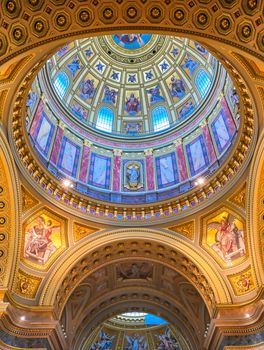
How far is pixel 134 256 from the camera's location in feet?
70.0

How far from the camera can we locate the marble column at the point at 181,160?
73.0 feet

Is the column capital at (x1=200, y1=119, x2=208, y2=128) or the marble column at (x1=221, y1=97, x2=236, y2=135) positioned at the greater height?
the column capital at (x1=200, y1=119, x2=208, y2=128)

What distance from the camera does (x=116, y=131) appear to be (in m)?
25.8

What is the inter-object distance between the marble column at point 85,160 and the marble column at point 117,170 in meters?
1.80

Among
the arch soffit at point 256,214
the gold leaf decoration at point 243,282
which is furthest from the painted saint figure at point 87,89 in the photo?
the gold leaf decoration at point 243,282

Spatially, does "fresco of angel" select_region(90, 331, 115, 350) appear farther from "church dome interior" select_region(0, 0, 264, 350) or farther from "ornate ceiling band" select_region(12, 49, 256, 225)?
"ornate ceiling band" select_region(12, 49, 256, 225)

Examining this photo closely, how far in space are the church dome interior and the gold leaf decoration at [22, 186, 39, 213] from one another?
0.06 m

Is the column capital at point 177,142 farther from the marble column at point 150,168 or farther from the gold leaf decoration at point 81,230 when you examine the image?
the gold leaf decoration at point 81,230

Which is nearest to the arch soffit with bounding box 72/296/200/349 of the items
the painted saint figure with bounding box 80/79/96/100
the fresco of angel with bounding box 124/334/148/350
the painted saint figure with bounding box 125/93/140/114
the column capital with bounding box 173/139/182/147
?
the column capital with bounding box 173/139/182/147

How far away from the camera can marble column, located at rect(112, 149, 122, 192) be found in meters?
22.7

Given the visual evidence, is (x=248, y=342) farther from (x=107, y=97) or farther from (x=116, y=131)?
(x=107, y=97)

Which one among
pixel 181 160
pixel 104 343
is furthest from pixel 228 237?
pixel 104 343

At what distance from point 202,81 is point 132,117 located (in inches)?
227

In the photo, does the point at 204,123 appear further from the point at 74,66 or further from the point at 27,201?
the point at 27,201
